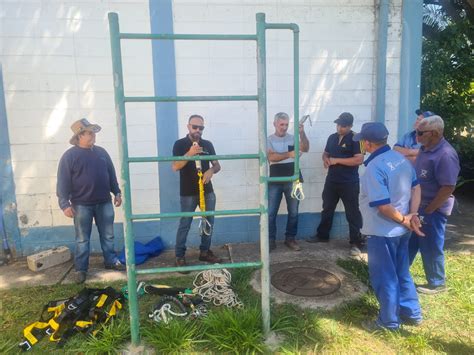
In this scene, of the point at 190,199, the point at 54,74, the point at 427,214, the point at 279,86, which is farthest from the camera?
the point at 279,86

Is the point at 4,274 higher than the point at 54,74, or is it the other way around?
the point at 54,74

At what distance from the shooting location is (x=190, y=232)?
5672 millimetres

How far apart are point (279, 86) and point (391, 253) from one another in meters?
2.95

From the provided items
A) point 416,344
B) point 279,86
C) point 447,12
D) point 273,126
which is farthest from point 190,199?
point 447,12

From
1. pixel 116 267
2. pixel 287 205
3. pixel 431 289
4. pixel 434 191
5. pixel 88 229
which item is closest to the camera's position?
pixel 434 191

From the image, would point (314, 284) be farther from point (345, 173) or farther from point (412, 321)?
point (345, 173)

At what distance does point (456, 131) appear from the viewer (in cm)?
775

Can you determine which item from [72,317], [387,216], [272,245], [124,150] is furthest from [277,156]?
[72,317]

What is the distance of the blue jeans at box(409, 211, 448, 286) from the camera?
4.06 metres

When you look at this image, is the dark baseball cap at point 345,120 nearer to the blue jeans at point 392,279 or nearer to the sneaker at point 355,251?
the sneaker at point 355,251

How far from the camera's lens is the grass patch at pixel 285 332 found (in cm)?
325

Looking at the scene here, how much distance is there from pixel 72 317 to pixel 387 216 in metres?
2.80

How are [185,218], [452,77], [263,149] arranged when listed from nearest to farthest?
[263,149], [185,218], [452,77]

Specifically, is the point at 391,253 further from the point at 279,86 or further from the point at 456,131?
the point at 456,131
